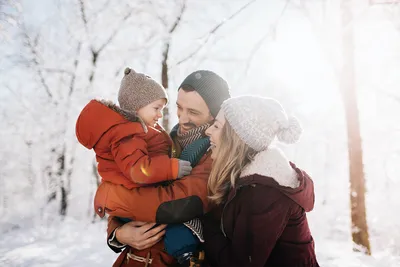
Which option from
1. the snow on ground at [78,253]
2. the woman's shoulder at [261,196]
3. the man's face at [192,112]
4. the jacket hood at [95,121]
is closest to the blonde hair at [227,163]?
the woman's shoulder at [261,196]

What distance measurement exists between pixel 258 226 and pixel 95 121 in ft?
4.26

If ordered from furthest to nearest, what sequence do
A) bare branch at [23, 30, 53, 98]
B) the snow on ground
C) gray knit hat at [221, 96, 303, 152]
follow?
1. bare branch at [23, 30, 53, 98]
2. the snow on ground
3. gray knit hat at [221, 96, 303, 152]

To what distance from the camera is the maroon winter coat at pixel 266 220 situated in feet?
4.82

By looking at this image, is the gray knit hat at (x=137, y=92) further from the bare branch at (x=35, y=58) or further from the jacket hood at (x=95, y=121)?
the bare branch at (x=35, y=58)

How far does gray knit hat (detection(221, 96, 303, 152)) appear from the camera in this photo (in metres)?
A: 1.68

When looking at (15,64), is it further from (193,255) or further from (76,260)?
(193,255)

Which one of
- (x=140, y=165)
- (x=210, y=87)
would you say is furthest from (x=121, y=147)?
(x=210, y=87)

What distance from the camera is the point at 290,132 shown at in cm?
173

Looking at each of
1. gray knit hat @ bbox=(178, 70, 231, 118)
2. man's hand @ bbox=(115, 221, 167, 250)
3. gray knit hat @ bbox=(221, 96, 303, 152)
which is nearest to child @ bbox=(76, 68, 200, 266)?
man's hand @ bbox=(115, 221, 167, 250)

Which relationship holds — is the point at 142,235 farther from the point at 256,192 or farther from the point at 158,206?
the point at 256,192

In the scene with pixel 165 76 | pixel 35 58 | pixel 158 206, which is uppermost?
pixel 35 58

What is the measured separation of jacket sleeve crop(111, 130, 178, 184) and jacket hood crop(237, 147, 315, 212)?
51cm

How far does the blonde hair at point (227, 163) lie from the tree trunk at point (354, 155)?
19.7 ft

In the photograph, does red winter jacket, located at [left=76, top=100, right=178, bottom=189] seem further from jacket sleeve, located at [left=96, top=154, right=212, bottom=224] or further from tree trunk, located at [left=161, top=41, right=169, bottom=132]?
tree trunk, located at [left=161, top=41, right=169, bottom=132]
